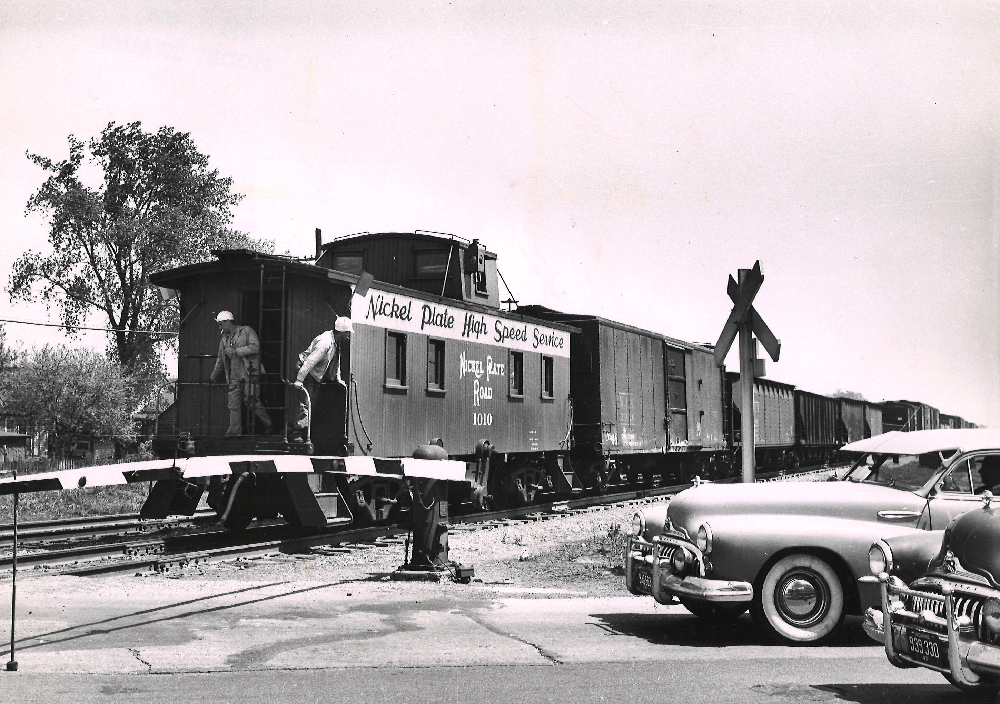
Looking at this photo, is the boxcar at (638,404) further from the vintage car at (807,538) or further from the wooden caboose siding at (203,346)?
the vintage car at (807,538)

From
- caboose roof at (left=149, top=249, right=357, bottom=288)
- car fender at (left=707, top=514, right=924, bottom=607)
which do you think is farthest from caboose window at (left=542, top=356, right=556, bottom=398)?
car fender at (left=707, top=514, right=924, bottom=607)

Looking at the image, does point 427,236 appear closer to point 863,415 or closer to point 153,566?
point 153,566

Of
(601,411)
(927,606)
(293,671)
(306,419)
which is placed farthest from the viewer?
(601,411)

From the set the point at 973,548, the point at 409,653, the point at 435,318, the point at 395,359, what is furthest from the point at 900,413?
the point at 973,548

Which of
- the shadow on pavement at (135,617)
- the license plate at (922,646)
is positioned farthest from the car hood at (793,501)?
the shadow on pavement at (135,617)

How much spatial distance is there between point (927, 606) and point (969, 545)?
385 millimetres

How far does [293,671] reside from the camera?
6.42 meters

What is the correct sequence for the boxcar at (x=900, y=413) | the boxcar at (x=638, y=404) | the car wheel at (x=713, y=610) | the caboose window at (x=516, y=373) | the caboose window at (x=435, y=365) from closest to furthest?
the car wheel at (x=713, y=610) < the caboose window at (x=435, y=365) < the caboose window at (x=516, y=373) < the boxcar at (x=638, y=404) < the boxcar at (x=900, y=413)

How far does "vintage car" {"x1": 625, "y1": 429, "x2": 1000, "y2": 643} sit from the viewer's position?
23.7ft

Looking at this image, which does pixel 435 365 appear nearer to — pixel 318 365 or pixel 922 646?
pixel 318 365

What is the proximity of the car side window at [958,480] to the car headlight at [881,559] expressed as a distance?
151cm

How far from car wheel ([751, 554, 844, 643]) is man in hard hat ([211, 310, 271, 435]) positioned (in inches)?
312

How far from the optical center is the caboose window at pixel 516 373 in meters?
18.6

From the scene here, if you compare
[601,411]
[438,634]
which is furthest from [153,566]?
[601,411]
